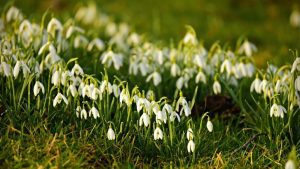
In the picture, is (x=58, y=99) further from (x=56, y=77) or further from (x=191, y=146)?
(x=191, y=146)

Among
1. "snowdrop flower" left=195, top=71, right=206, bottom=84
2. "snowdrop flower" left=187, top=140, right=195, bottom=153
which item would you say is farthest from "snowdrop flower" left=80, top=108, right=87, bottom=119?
"snowdrop flower" left=195, top=71, right=206, bottom=84

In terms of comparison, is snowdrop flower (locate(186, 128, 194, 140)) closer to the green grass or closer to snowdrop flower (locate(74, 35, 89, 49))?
the green grass

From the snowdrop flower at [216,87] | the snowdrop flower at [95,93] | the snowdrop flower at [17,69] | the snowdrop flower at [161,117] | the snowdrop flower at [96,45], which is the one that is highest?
the snowdrop flower at [96,45]

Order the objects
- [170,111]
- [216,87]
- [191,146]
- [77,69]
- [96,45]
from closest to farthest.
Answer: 1. [191,146]
2. [170,111]
3. [77,69]
4. [216,87]
5. [96,45]

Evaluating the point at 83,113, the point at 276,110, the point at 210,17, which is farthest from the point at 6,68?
the point at 210,17

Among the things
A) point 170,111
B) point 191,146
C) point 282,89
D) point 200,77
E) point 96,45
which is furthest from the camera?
point 96,45

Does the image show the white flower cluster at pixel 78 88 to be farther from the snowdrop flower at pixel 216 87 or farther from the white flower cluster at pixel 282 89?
the white flower cluster at pixel 282 89

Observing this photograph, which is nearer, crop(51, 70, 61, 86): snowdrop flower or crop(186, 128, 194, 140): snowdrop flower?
crop(186, 128, 194, 140): snowdrop flower

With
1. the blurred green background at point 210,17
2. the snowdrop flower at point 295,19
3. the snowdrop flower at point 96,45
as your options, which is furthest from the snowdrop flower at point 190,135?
the snowdrop flower at point 295,19

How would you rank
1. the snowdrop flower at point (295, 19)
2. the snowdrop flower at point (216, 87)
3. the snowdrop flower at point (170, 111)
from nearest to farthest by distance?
the snowdrop flower at point (170, 111)
the snowdrop flower at point (216, 87)
the snowdrop flower at point (295, 19)

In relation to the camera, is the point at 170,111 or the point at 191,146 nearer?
the point at 191,146
